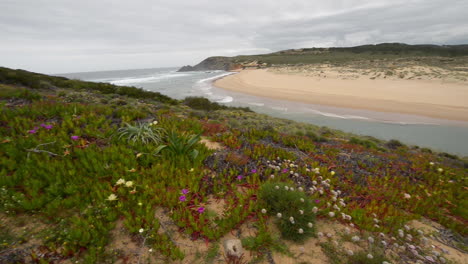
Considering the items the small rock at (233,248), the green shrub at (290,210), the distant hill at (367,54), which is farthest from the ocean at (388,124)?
the distant hill at (367,54)

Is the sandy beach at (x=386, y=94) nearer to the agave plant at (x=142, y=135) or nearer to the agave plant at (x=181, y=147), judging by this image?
the agave plant at (x=181, y=147)

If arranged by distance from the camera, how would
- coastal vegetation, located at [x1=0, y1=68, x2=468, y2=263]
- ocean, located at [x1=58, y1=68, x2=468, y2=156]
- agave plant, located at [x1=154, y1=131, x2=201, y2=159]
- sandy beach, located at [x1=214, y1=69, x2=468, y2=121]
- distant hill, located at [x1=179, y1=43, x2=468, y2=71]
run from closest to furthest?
coastal vegetation, located at [x1=0, y1=68, x2=468, y2=263]
agave plant, located at [x1=154, y1=131, x2=201, y2=159]
ocean, located at [x1=58, y1=68, x2=468, y2=156]
sandy beach, located at [x1=214, y1=69, x2=468, y2=121]
distant hill, located at [x1=179, y1=43, x2=468, y2=71]

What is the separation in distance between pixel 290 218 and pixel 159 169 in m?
2.37

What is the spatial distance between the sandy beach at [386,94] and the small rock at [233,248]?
55.9 ft

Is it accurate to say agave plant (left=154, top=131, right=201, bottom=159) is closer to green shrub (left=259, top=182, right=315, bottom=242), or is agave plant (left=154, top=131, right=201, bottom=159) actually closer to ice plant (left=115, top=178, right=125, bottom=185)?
ice plant (left=115, top=178, right=125, bottom=185)

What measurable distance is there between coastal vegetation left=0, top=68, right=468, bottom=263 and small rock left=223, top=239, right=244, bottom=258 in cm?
7

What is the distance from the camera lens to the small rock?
2441mm

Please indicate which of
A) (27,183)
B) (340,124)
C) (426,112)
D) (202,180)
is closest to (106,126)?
(27,183)

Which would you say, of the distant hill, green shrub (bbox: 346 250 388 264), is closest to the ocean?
green shrub (bbox: 346 250 388 264)

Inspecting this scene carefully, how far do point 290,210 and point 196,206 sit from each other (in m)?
1.38

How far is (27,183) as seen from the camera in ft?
10.0

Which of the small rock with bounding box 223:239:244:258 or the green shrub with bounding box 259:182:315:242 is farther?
the green shrub with bounding box 259:182:315:242

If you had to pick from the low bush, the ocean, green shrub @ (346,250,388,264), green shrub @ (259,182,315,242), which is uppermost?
the low bush

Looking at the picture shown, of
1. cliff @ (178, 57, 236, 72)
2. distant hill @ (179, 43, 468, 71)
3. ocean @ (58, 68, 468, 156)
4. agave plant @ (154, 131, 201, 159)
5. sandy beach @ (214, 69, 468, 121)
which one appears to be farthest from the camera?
cliff @ (178, 57, 236, 72)
